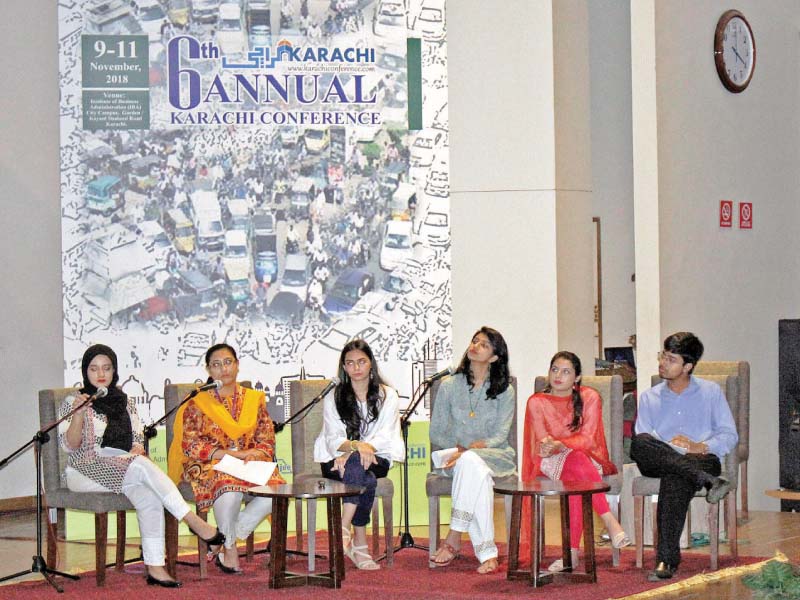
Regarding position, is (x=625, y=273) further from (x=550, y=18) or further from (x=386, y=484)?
(x=386, y=484)

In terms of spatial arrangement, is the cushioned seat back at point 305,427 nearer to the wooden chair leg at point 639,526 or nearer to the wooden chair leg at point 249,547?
the wooden chair leg at point 249,547

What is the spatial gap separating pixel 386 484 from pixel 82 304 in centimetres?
225

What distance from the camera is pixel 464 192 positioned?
7543mm

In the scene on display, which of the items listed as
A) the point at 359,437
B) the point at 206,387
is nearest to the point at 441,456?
the point at 359,437

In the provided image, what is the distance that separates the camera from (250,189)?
7238 millimetres

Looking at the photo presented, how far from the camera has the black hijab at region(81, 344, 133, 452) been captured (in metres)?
5.80

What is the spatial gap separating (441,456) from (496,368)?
52cm

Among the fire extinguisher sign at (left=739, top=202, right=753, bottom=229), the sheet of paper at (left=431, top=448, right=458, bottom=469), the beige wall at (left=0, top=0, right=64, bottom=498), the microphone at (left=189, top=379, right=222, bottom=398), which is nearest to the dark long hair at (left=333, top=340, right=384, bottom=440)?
the sheet of paper at (left=431, top=448, right=458, bottom=469)

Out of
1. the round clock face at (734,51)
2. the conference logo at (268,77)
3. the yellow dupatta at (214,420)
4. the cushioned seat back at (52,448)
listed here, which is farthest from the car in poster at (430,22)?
the cushioned seat back at (52,448)

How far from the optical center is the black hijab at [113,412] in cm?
580

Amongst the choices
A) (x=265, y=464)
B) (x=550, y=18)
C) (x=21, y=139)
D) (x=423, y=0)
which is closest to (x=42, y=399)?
(x=265, y=464)

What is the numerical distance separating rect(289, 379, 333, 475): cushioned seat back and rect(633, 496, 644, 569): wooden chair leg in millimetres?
1595

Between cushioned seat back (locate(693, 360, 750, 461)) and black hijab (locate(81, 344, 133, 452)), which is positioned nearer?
black hijab (locate(81, 344, 133, 452))

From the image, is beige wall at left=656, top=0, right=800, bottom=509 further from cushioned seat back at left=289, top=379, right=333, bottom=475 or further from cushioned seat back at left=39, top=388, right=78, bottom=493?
cushioned seat back at left=39, top=388, right=78, bottom=493
